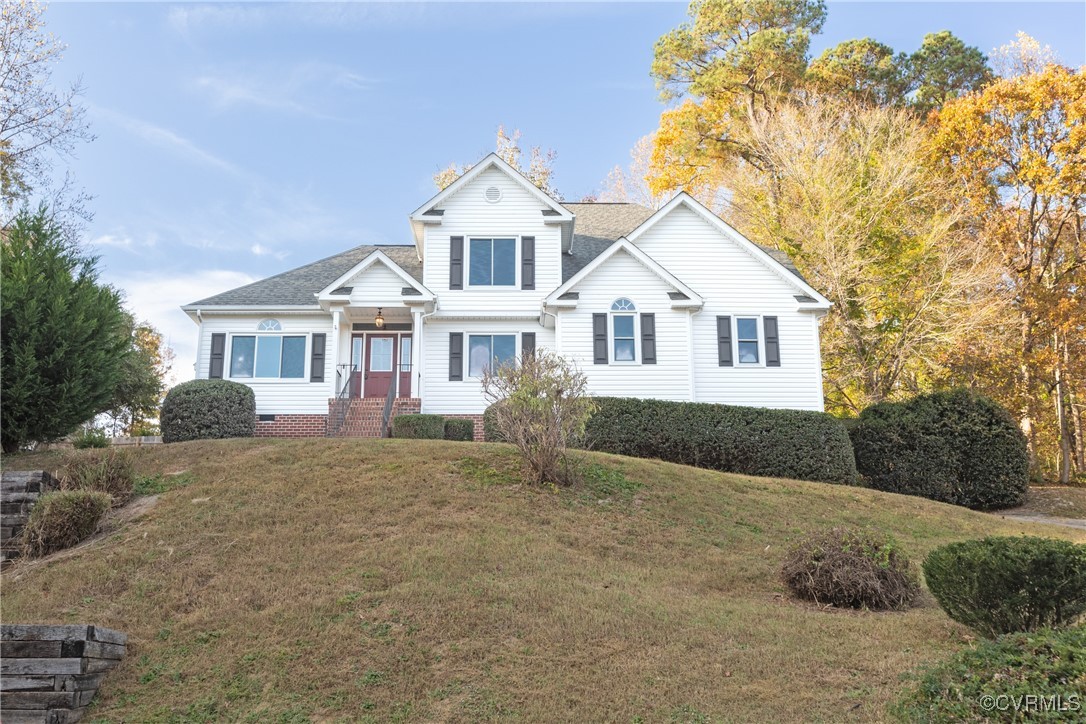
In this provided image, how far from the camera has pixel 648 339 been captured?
2184 centimetres

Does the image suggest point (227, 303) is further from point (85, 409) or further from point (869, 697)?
point (869, 697)

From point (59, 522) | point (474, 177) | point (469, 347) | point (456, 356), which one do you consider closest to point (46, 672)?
point (59, 522)

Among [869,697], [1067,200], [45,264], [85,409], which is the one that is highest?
[1067,200]

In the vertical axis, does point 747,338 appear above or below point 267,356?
above

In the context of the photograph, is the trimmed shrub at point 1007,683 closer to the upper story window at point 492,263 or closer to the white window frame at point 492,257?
the white window frame at point 492,257

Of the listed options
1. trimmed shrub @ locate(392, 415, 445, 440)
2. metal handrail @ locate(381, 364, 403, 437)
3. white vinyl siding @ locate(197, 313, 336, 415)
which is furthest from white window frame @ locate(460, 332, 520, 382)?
white vinyl siding @ locate(197, 313, 336, 415)

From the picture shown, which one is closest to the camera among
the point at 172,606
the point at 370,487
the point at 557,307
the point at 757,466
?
the point at 172,606

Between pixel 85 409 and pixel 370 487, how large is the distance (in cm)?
722

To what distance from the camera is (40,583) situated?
10.1 metres

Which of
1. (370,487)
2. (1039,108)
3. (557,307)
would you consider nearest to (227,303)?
(557,307)

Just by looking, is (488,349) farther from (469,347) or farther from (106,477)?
(106,477)

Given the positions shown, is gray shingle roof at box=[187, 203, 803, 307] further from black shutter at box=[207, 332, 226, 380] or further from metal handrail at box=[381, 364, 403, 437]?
metal handrail at box=[381, 364, 403, 437]

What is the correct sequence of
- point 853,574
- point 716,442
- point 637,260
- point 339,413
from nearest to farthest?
point 853,574 → point 716,442 → point 339,413 → point 637,260

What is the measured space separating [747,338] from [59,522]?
55.6 feet
